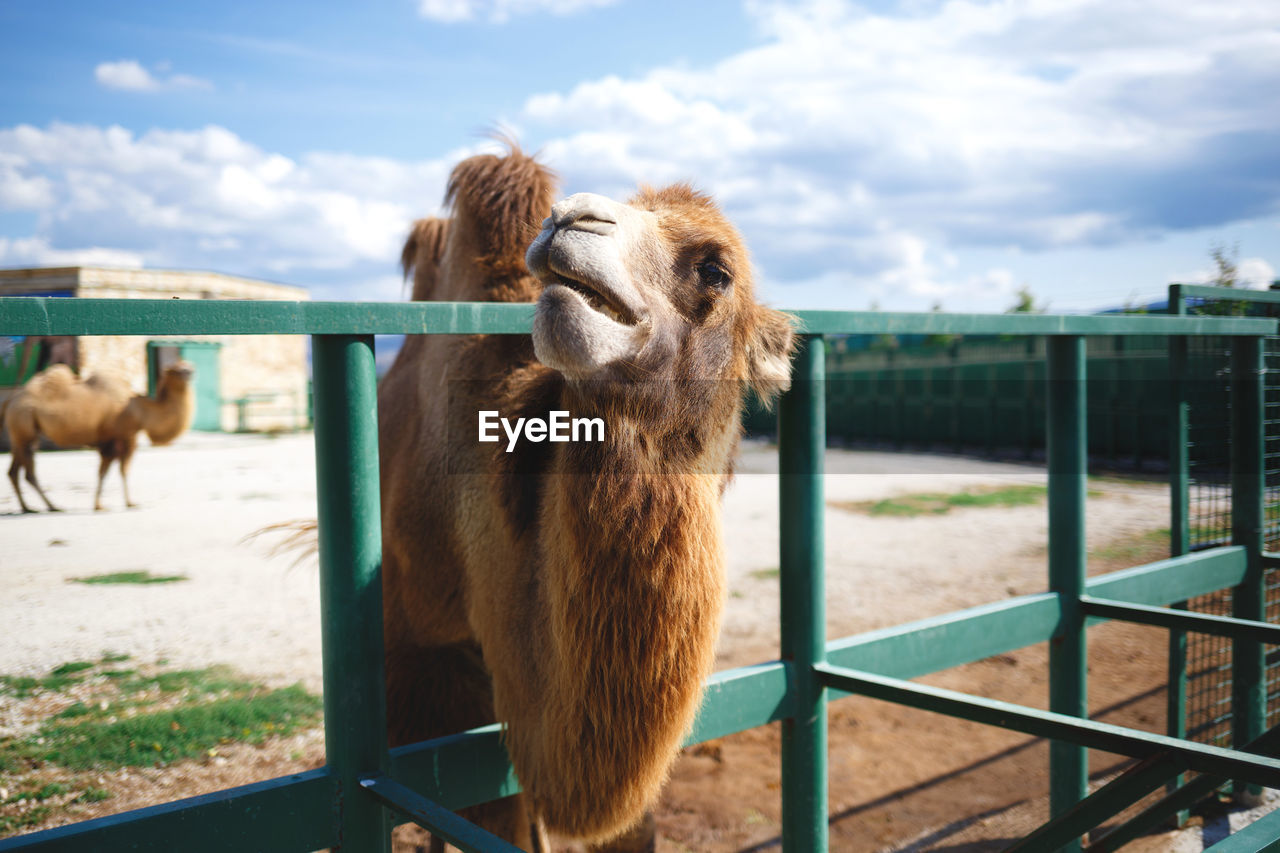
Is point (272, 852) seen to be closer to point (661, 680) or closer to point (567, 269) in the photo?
point (661, 680)

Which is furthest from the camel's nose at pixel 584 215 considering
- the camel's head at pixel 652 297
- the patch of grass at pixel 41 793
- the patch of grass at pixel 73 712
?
the patch of grass at pixel 73 712

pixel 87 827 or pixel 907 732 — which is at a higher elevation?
pixel 87 827

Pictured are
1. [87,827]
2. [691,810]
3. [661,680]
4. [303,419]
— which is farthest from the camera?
[303,419]

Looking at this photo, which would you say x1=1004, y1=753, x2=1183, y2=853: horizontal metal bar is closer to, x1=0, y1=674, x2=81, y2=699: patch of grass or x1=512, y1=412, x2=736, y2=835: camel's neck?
x1=512, y1=412, x2=736, y2=835: camel's neck

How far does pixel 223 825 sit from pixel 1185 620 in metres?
2.46

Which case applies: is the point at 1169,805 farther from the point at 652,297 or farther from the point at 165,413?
the point at 165,413

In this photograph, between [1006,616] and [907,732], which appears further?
[907,732]

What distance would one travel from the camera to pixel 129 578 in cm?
754

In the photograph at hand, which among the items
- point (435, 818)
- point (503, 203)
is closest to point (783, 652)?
point (435, 818)

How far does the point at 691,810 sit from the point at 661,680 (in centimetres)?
271

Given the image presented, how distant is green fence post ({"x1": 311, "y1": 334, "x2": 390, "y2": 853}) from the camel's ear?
907 mm

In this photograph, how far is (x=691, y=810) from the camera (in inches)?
166

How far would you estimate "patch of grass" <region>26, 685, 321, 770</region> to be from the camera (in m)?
4.19

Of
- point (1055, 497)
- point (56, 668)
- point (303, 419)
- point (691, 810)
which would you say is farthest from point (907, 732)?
point (303, 419)
